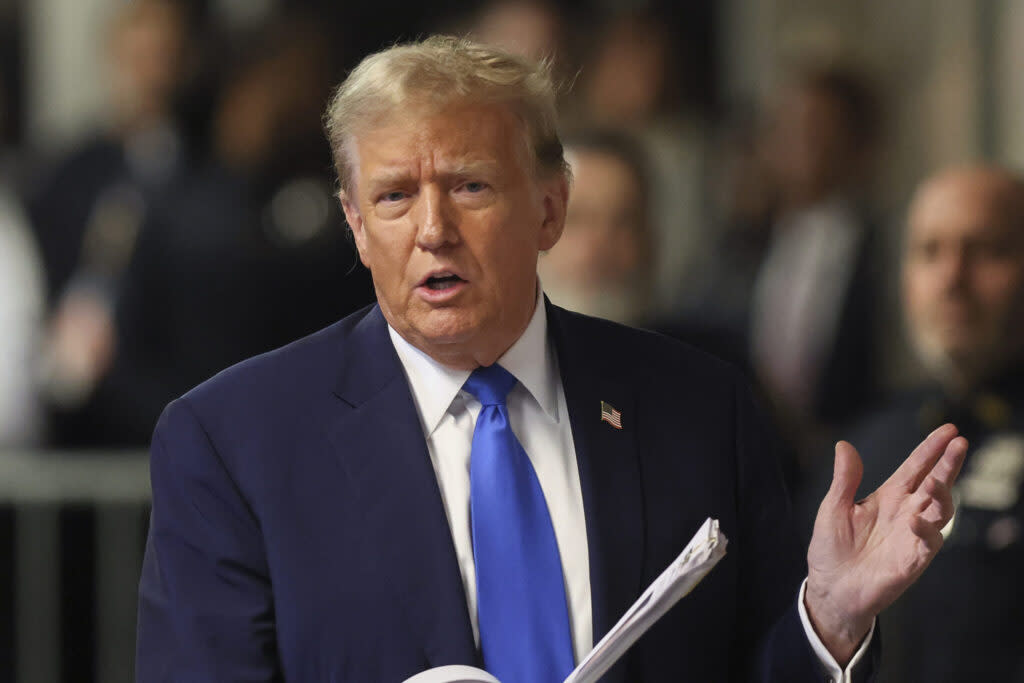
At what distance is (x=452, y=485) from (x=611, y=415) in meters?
0.26

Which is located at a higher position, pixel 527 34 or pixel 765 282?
pixel 527 34

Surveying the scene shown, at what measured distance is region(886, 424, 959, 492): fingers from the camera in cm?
231

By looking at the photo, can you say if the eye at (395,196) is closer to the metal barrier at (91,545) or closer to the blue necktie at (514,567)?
the blue necktie at (514,567)

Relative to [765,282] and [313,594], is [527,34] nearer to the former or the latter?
[765,282]

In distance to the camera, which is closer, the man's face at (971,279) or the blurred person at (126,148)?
the man's face at (971,279)

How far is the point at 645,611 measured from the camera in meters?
2.12

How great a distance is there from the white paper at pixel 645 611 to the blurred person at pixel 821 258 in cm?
357

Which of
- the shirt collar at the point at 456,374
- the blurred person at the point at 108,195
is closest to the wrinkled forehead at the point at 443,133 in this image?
the shirt collar at the point at 456,374

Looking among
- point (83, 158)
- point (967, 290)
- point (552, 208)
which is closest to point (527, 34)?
point (83, 158)

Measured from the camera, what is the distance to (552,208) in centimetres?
251

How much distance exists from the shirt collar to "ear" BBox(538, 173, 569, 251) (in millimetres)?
101

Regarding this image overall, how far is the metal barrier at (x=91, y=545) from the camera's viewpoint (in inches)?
210

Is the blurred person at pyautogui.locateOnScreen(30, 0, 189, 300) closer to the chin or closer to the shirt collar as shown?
the shirt collar

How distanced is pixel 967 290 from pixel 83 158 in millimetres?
3007
